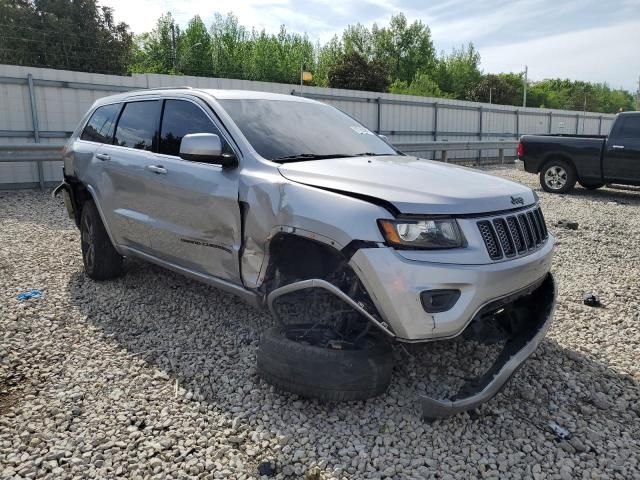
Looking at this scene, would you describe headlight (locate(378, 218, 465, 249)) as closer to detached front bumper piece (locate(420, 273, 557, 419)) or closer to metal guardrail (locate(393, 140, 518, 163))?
detached front bumper piece (locate(420, 273, 557, 419))

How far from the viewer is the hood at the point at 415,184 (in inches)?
108

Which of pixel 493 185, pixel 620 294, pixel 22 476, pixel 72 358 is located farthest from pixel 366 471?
pixel 620 294

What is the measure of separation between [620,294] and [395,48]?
246 feet

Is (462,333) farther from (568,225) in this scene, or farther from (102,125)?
(568,225)

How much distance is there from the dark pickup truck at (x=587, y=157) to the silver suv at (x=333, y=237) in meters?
8.92

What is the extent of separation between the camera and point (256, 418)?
292 centimetres

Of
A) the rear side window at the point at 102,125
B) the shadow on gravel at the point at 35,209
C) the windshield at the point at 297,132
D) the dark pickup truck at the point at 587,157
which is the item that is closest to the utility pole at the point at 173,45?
the shadow on gravel at the point at 35,209

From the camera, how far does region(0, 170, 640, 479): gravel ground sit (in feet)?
8.40

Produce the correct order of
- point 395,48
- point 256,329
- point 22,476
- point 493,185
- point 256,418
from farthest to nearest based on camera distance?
point 395,48
point 256,329
point 493,185
point 256,418
point 22,476

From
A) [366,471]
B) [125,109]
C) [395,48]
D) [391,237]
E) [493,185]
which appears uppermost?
[395,48]

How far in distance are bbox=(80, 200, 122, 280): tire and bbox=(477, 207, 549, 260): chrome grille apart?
3645 mm

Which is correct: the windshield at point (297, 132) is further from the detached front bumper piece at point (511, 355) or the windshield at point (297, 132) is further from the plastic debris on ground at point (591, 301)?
the plastic debris on ground at point (591, 301)

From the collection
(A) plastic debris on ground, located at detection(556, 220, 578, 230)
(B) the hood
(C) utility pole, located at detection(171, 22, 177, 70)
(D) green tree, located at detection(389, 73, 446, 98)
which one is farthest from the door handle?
(C) utility pole, located at detection(171, 22, 177, 70)

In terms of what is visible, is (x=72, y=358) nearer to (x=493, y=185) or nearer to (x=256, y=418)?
(x=256, y=418)
